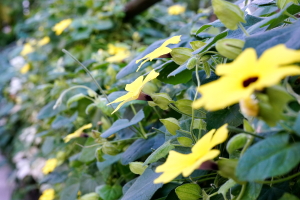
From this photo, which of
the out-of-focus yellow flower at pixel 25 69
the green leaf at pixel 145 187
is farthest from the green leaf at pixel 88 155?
the out-of-focus yellow flower at pixel 25 69

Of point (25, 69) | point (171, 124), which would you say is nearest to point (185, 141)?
point (171, 124)

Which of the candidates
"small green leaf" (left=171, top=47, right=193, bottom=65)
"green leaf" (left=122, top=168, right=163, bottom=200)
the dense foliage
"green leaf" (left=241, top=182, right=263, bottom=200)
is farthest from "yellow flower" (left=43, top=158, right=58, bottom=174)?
"green leaf" (left=241, top=182, right=263, bottom=200)

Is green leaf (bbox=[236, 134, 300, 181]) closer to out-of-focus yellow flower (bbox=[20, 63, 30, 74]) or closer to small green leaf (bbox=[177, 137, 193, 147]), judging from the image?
small green leaf (bbox=[177, 137, 193, 147])

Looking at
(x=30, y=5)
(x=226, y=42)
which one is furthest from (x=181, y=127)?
(x=30, y=5)

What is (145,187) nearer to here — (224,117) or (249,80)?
(224,117)

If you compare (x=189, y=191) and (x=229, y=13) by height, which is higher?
(x=229, y=13)

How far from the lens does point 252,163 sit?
28 cm

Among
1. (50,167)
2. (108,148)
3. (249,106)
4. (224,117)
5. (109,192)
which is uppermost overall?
(249,106)

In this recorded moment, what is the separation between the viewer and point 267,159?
28 centimetres

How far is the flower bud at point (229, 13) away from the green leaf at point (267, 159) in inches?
5.9

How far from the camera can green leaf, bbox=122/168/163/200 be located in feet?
1.46

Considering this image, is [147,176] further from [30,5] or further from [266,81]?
[30,5]

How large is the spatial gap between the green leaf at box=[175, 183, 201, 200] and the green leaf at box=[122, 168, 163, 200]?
34mm

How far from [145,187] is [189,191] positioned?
0.24ft
